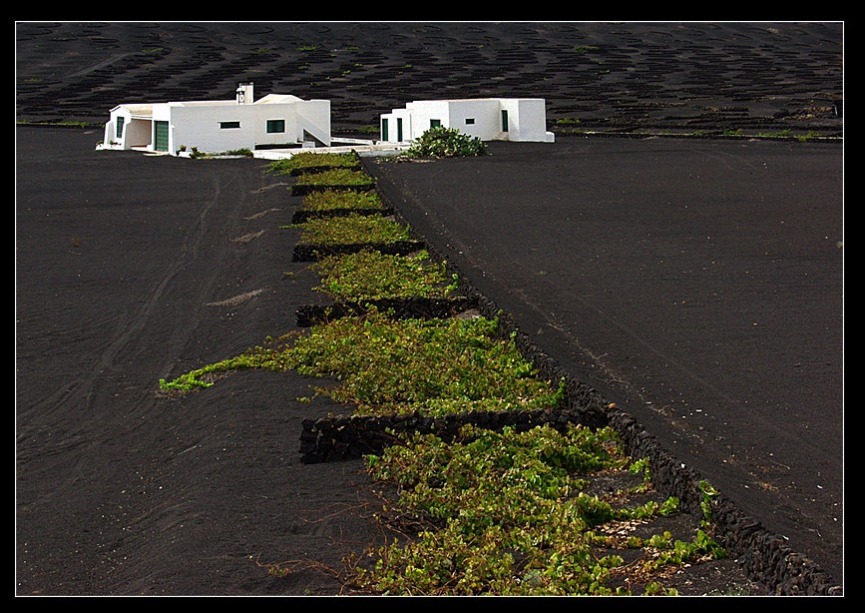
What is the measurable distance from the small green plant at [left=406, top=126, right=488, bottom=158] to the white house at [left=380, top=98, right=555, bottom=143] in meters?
3.83

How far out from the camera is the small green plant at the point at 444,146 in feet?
138

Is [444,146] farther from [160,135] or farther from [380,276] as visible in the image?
[380,276]

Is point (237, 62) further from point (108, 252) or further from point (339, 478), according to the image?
point (339, 478)

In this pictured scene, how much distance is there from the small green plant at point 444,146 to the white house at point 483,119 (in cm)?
383

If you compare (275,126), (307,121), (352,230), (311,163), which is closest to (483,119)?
(307,121)

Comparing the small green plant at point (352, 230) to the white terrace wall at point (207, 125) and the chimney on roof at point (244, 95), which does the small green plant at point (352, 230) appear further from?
the chimney on roof at point (244, 95)

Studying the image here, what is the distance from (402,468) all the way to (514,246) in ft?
43.1

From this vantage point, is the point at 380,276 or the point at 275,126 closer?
→ the point at 380,276

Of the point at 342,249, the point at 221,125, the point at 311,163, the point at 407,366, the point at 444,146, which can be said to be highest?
the point at 221,125

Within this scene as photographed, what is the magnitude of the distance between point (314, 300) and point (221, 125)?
29.9 meters

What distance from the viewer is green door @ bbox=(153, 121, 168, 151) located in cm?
4444

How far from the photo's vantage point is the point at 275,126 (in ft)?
149

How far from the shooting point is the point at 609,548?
283 inches

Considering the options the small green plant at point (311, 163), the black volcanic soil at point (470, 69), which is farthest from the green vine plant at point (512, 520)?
the black volcanic soil at point (470, 69)
